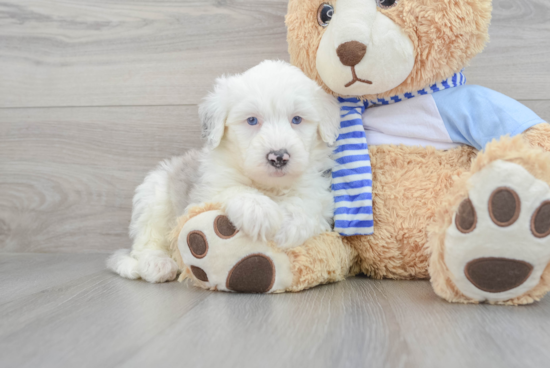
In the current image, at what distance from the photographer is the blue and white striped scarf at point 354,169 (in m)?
1.34

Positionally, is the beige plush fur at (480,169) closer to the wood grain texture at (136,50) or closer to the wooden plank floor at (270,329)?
the wooden plank floor at (270,329)

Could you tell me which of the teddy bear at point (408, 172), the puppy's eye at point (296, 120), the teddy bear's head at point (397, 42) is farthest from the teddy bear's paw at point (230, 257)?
the teddy bear's head at point (397, 42)

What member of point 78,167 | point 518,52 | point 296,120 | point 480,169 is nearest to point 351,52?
point 296,120

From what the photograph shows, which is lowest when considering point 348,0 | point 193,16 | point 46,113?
point 46,113

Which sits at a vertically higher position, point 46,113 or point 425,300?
point 46,113

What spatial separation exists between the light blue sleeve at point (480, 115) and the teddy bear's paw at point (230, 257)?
2.02ft

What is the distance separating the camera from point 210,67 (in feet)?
6.47

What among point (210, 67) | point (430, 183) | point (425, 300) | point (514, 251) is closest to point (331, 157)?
point (430, 183)

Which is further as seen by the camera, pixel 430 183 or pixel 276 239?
pixel 430 183

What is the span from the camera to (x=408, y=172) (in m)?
1.37

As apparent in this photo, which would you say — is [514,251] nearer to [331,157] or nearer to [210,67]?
[331,157]

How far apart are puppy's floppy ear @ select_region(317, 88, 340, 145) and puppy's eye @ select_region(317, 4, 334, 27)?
0.20 meters

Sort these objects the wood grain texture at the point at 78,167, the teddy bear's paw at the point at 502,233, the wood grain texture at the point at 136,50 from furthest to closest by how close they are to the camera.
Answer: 1. the wood grain texture at the point at 78,167
2. the wood grain texture at the point at 136,50
3. the teddy bear's paw at the point at 502,233

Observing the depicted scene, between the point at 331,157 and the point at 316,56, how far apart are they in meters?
0.31
